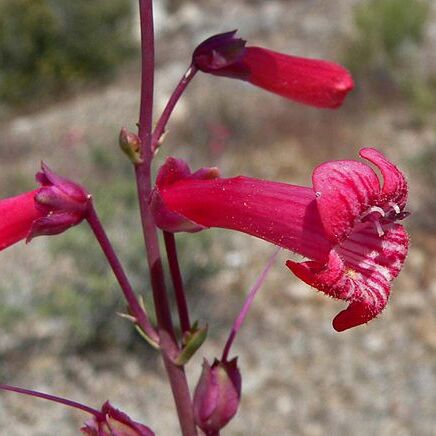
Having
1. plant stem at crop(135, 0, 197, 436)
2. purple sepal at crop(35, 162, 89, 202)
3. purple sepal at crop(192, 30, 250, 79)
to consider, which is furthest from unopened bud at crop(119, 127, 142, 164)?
purple sepal at crop(192, 30, 250, 79)

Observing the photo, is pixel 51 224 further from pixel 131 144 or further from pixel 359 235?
pixel 359 235

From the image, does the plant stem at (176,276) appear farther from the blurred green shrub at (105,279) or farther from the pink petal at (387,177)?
the blurred green shrub at (105,279)

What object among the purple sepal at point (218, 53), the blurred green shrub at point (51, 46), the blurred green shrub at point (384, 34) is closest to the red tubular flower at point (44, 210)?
the purple sepal at point (218, 53)

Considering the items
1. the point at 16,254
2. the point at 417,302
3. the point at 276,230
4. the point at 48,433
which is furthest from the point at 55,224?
the point at 16,254

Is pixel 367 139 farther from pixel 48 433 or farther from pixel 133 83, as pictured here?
pixel 133 83

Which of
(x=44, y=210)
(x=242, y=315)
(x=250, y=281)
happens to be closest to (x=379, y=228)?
(x=242, y=315)

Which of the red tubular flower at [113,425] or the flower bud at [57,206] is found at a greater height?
the flower bud at [57,206]
